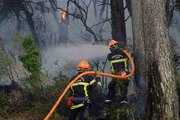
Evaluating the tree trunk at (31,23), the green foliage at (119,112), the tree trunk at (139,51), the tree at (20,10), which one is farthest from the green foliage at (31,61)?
the tree trunk at (31,23)

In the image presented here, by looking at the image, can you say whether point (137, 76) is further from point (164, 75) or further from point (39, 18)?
point (39, 18)

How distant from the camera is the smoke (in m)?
19.6

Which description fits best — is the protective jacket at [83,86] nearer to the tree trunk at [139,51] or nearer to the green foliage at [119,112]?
the green foliage at [119,112]

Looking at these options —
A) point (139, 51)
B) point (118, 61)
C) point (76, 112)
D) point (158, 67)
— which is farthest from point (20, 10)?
point (158, 67)

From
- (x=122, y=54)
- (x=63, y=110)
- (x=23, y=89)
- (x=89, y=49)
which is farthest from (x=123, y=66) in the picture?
(x=89, y=49)

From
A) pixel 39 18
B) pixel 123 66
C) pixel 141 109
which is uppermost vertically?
pixel 39 18

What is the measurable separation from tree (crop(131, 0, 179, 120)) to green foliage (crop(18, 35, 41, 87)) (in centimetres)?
350

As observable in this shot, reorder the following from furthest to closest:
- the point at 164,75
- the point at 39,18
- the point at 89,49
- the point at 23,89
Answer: the point at 39,18
the point at 89,49
the point at 23,89
the point at 164,75

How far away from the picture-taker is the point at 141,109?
Answer: 10258mm

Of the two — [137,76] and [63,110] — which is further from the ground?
[137,76]

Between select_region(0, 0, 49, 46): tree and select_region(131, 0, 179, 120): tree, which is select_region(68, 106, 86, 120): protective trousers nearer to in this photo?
select_region(131, 0, 179, 120): tree

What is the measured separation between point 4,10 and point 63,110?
45.8 feet

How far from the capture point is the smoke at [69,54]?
1956cm

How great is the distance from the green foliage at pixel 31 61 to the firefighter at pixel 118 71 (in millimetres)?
2201
